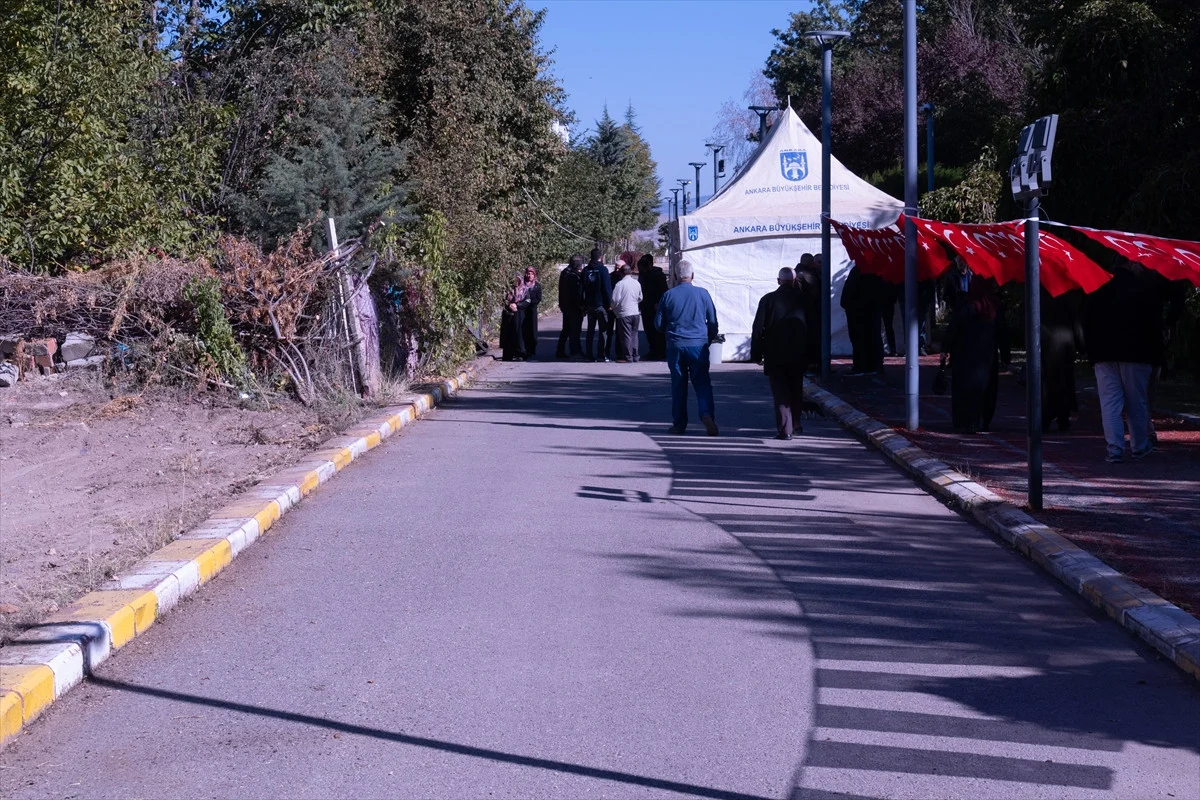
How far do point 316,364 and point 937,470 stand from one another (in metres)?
7.64

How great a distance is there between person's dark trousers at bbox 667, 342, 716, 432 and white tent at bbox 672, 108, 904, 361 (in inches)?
356

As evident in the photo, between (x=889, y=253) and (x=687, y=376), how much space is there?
374 centimetres

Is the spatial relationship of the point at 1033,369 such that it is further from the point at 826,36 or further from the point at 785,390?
the point at 826,36

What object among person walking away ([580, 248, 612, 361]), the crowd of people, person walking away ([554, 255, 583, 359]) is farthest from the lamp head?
person walking away ([554, 255, 583, 359])

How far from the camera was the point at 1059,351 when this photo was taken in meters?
13.3

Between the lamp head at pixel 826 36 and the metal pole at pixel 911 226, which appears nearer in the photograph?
the metal pole at pixel 911 226

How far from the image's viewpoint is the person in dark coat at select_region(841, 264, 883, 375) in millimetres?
19797

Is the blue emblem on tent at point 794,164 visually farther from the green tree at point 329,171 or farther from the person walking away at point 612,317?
the green tree at point 329,171

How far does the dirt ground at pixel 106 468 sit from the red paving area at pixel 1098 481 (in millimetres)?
5959

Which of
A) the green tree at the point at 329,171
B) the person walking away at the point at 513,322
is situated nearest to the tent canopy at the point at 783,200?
the person walking away at the point at 513,322

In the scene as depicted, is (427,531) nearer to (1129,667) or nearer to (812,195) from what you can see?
(1129,667)

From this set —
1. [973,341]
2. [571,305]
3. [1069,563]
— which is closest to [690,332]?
[973,341]

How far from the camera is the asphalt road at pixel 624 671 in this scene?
15.8 ft

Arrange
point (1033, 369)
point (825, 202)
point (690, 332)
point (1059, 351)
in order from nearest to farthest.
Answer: point (1033, 369)
point (1059, 351)
point (690, 332)
point (825, 202)
